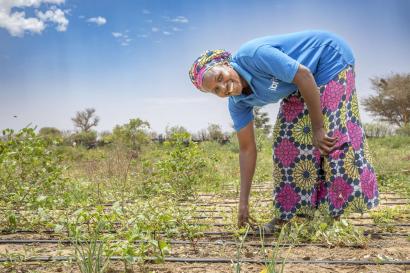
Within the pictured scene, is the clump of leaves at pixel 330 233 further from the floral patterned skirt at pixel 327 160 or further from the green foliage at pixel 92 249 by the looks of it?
the green foliage at pixel 92 249

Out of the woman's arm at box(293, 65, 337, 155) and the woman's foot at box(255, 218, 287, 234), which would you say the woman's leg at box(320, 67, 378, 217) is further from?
the woman's foot at box(255, 218, 287, 234)

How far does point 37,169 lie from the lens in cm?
448

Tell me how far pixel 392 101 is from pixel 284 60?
23.5 metres

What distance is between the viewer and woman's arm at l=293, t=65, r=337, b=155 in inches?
94.7

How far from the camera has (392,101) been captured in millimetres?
23844

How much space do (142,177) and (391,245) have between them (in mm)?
3387

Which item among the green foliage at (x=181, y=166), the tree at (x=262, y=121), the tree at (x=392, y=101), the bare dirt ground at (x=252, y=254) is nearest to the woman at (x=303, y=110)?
the bare dirt ground at (x=252, y=254)

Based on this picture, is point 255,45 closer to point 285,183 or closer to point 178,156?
point 285,183

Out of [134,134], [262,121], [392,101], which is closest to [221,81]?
[134,134]

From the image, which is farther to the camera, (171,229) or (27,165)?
(27,165)

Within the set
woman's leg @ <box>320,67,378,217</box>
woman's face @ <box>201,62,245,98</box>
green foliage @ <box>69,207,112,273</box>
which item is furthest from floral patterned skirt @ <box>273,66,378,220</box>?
green foliage @ <box>69,207,112,273</box>

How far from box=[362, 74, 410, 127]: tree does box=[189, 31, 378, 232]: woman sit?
887 inches

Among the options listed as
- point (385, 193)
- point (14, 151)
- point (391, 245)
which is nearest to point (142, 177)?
point (14, 151)

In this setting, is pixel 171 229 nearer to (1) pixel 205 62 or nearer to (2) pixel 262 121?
(1) pixel 205 62
